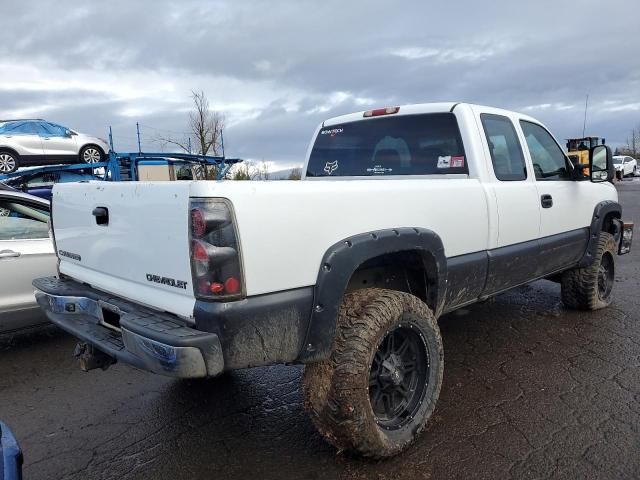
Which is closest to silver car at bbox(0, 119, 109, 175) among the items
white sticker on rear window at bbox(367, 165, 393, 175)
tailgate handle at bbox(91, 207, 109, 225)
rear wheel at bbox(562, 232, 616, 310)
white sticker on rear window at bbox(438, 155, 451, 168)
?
white sticker on rear window at bbox(367, 165, 393, 175)

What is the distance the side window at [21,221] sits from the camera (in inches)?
182

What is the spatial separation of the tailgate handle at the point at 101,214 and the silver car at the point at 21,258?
89.0 inches

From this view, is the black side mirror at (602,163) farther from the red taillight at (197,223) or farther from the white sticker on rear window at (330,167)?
the red taillight at (197,223)

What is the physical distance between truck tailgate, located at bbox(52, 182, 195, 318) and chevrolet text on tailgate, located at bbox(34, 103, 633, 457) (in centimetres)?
1

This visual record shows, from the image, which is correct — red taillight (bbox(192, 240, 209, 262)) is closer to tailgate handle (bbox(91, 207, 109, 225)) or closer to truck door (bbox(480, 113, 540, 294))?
tailgate handle (bbox(91, 207, 109, 225))

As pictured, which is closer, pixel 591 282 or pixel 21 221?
pixel 21 221

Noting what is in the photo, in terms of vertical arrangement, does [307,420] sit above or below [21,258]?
below

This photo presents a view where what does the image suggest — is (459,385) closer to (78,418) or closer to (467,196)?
(467,196)

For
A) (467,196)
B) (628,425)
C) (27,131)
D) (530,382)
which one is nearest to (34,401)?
(467,196)

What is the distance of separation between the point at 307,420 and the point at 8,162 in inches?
507

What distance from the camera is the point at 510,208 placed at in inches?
145

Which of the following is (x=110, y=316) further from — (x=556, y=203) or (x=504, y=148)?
(x=556, y=203)

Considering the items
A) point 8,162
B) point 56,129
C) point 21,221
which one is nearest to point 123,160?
point 56,129

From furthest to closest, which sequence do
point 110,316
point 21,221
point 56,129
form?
point 56,129
point 21,221
point 110,316
